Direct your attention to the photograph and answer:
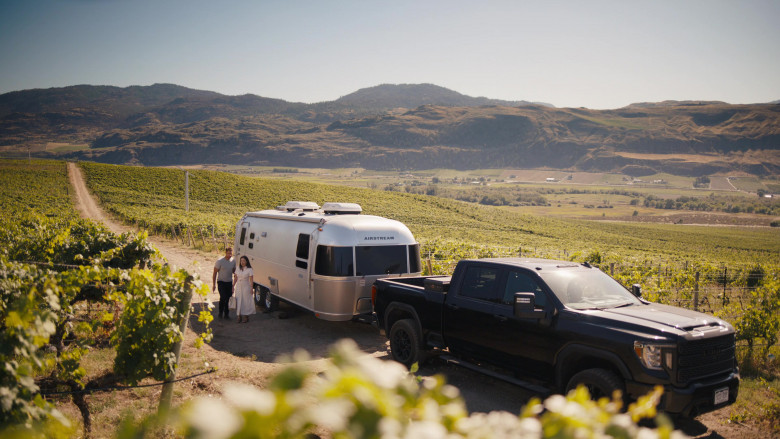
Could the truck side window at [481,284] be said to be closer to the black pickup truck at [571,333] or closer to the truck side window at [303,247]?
the black pickup truck at [571,333]

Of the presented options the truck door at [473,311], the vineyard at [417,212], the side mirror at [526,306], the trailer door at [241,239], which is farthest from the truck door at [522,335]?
the vineyard at [417,212]

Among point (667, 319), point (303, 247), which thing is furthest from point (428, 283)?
point (303, 247)

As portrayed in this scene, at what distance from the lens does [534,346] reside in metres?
7.20

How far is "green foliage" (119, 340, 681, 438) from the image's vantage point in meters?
1.16

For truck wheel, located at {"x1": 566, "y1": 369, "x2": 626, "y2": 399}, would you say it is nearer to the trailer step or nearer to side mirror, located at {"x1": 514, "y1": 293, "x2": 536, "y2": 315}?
the trailer step

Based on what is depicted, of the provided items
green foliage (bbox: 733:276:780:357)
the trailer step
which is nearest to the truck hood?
the trailer step

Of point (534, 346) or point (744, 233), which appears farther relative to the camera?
point (744, 233)

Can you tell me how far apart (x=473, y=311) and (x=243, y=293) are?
22.6 ft

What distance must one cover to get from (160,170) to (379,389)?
94.4m

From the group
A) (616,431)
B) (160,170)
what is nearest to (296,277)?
(616,431)

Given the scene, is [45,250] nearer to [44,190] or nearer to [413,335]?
[413,335]

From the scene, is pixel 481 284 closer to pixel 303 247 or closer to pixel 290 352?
pixel 290 352

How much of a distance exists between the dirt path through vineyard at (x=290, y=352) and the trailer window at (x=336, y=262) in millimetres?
1521

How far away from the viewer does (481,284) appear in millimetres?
8234
